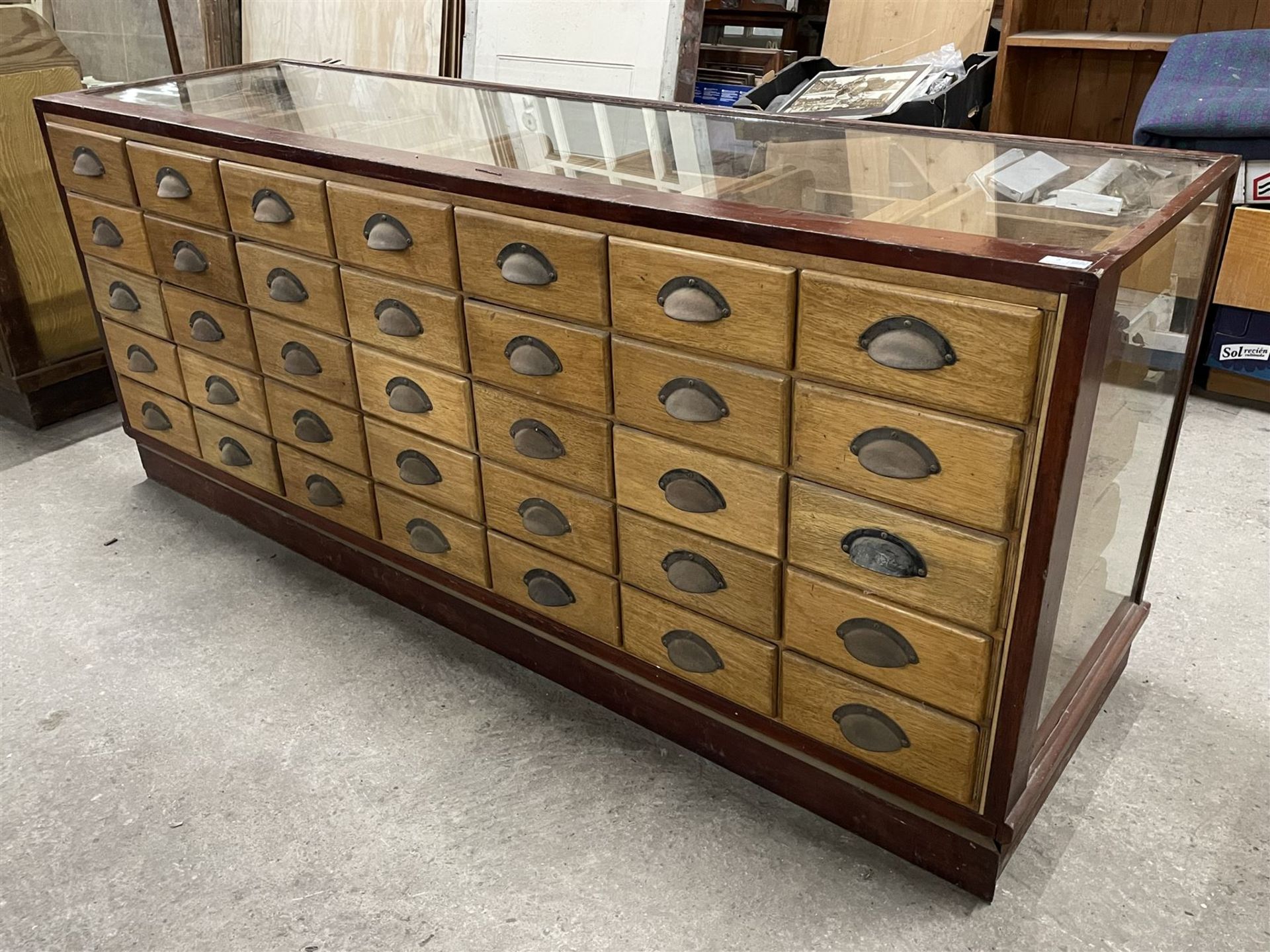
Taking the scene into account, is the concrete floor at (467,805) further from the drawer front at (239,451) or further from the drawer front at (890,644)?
the drawer front at (890,644)

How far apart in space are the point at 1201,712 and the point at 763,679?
3.09 ft

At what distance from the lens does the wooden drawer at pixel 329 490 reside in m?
2.31

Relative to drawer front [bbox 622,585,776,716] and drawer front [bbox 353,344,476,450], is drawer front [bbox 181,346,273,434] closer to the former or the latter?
drawer front [bbox 353,344,476,450]

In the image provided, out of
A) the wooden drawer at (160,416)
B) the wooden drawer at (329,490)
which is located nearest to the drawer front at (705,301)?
the wooden drawer at (329,490)

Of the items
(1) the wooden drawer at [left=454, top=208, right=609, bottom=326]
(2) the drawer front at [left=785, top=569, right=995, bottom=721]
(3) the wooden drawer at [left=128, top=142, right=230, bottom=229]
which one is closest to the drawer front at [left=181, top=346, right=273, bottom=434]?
(3) the wooden drawer at [left=128, top=142, right=230, bottom=229]

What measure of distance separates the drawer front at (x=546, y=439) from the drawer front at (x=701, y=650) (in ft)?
0.77

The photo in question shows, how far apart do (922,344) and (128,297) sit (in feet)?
6.83

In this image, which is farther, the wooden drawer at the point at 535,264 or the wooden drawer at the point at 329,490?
the wooden drawer at the point at 329,490

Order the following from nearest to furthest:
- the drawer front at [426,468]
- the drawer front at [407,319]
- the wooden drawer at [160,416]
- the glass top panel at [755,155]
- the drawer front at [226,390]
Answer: the glass top panel at [755,155]
the drawer front at [407,319]
the drawer front at [426,468]
the drawer front at [226,390]
the wooden drawer at [160,416]

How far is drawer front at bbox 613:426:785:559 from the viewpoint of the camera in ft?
5.16

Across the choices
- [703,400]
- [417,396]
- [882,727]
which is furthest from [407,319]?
[882,727]

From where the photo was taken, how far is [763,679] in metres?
1.74

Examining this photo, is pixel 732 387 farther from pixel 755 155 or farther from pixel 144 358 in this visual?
pixel 144 358

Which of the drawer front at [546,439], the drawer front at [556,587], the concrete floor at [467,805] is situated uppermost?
the drawer front at [546,439]
